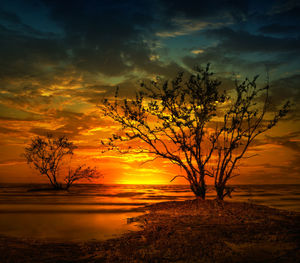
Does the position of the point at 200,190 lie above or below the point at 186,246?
above

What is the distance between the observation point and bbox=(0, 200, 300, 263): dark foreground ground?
26.5 ft

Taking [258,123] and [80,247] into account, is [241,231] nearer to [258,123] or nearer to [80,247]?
[80,247]

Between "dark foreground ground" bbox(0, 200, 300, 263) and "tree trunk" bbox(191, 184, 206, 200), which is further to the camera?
"tree trunk" bbox(191, 184, 206, 200)

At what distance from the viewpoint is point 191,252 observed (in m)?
8.41

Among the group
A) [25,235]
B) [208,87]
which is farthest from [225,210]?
[25,235]

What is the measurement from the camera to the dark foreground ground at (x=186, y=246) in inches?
318

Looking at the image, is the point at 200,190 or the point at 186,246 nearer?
the point at 186,246

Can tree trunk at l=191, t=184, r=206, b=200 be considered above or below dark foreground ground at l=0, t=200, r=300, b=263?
above

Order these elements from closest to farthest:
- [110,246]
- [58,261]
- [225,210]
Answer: [58,261]
[110,246]
[225,210]

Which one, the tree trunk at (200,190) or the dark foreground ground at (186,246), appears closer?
the dark foreground ground at (186,246)

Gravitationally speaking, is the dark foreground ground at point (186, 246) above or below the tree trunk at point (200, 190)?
below

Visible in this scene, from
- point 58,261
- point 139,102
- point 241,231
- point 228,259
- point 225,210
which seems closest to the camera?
point 228,259

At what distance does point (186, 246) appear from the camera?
904 centimetres

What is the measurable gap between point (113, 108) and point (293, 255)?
1779cm
